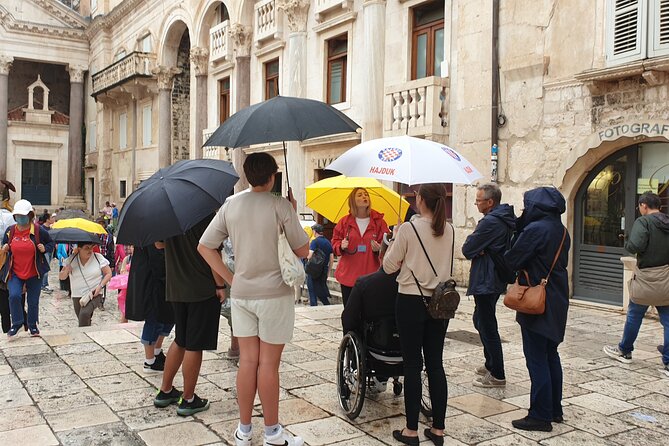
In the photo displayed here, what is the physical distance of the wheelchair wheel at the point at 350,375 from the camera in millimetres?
4535

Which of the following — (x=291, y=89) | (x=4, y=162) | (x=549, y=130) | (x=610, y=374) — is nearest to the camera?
(x=610, y=374)

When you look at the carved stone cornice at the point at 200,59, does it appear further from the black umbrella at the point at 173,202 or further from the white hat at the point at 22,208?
the black umbrella at the point at 173,202

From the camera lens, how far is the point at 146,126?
29.1m

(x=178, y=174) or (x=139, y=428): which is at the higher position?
(x=178, y=174)

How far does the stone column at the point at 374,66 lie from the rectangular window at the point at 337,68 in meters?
1.83

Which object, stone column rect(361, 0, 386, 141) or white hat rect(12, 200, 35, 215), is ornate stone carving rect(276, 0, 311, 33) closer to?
stone column rect(361, 0, 386, 141)

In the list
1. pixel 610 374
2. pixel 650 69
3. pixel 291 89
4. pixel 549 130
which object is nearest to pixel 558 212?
pixel 610 374

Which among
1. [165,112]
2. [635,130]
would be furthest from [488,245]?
[165,112]

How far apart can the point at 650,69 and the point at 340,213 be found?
5.06 m

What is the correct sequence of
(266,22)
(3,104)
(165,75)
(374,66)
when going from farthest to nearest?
1. (3,104)
2. (165,75)
3. (266,22)
4. (374,66)

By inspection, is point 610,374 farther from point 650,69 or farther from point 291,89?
point 291,89

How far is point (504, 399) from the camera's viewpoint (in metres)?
5.23

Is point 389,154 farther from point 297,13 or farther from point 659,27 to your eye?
point 297,13

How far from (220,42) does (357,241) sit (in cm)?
1726
